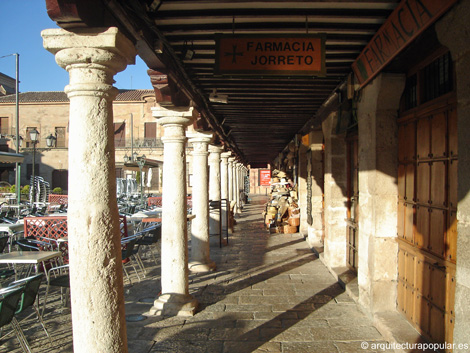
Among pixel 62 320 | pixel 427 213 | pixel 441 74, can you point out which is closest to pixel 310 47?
pixel 441 74

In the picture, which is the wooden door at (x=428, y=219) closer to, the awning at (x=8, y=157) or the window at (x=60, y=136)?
the awning at (x=8, y=157)

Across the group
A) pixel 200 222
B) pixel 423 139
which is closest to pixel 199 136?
pixel 200 222

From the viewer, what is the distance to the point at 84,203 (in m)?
2.28

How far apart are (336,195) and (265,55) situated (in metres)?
3.47

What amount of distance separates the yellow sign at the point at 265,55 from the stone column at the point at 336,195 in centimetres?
294

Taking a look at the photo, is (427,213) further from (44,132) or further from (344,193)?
(44,132)

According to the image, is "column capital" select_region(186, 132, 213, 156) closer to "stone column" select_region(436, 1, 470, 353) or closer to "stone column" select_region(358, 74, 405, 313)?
"stone column" select_region(358, 74, 405, 313)

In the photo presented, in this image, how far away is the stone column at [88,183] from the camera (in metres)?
2.27

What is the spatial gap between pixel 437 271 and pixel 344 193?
298 cm

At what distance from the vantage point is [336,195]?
5984 mm

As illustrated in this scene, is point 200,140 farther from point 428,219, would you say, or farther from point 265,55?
point 428,219

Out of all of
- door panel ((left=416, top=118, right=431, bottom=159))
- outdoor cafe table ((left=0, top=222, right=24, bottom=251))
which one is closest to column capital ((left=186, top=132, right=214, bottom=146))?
outdoor cafe table ((left=0, top=222, right=24, bottom=251))

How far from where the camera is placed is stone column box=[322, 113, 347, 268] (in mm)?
5961

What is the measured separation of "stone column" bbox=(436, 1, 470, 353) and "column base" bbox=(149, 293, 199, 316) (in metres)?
2.90
